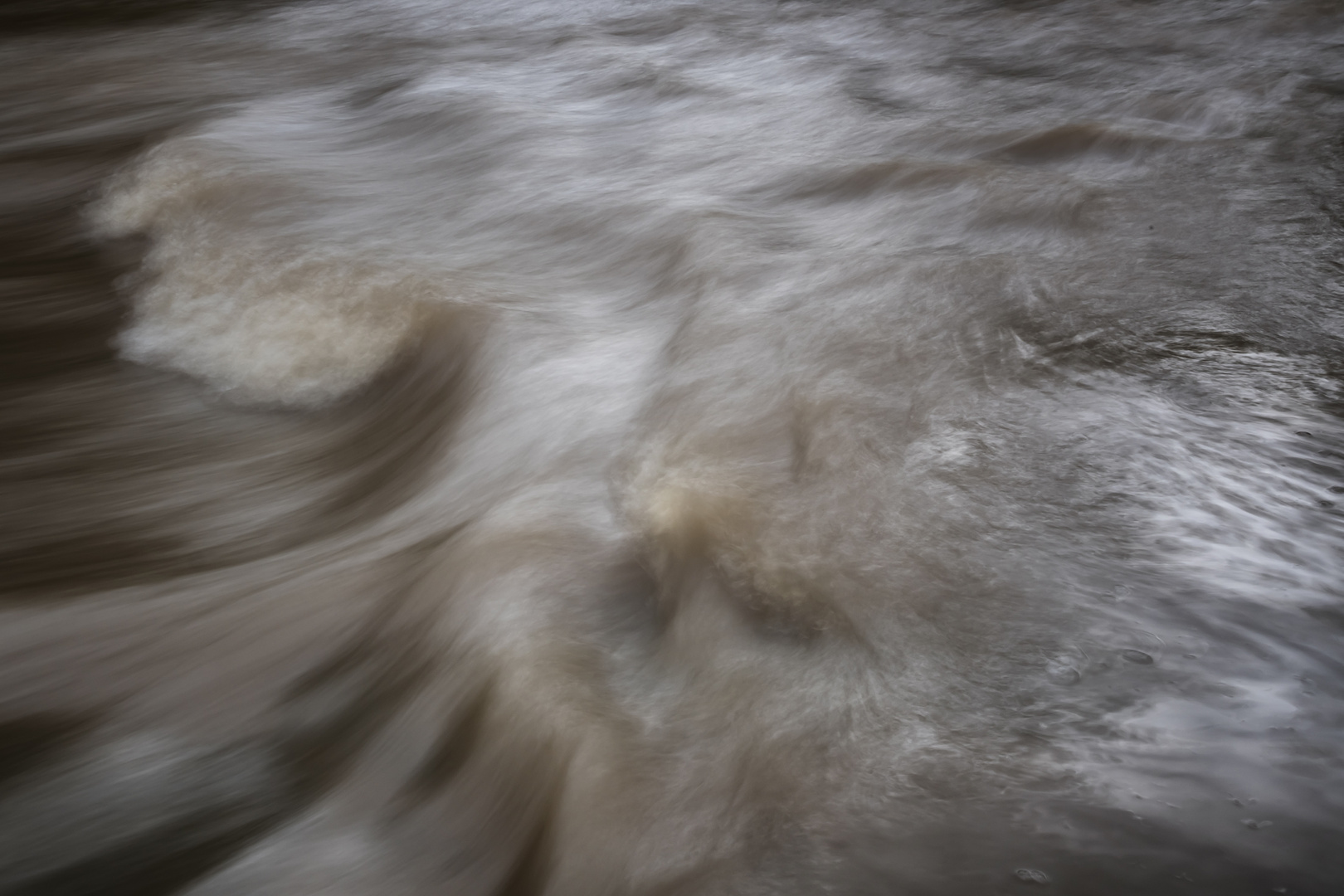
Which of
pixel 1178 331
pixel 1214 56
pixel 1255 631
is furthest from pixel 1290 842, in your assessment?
pixel 1214 56

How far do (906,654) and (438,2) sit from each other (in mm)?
4216

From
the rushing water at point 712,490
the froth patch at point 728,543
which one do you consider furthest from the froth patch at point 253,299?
the froth patch at point 728,543

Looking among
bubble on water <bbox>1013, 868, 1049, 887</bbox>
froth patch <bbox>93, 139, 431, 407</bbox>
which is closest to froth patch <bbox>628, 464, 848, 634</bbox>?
bubble on water <bbox>1013, 868, 1049, 887</bbox>

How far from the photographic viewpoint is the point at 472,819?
135cm

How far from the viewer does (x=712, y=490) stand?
5.33 feet

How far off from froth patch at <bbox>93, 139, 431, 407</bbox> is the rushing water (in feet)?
0.04

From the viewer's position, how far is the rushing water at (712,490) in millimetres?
1142

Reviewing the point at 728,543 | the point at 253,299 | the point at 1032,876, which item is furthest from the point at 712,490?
the point at 253,299

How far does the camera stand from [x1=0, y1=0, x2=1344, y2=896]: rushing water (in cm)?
114

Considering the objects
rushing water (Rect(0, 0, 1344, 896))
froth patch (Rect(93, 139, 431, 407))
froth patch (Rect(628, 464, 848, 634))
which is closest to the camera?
rushing water (Rect(0, 0, 1344, 896))

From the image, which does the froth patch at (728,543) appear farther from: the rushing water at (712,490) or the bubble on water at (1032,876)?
the bubble on water at (1032,876)

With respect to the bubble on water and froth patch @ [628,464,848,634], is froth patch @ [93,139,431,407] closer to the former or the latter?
froth patch @ [628,464,848,634]

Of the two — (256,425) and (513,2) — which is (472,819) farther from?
(513,2)

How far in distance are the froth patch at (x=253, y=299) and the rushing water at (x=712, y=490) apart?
0.5 inches
